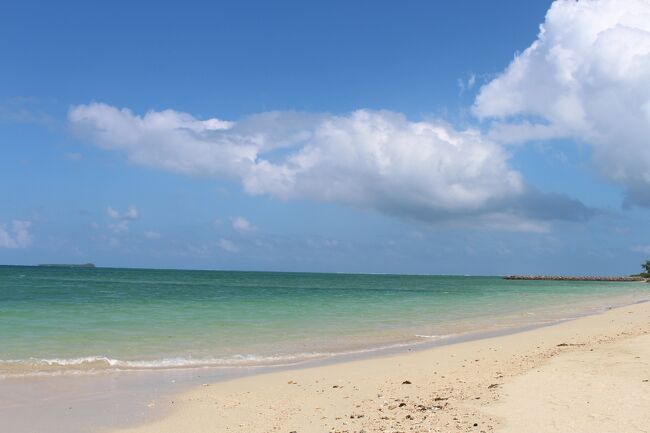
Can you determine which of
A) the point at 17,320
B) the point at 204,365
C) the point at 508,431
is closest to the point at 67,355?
the point at 204,365

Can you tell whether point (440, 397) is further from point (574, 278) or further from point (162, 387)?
point (574, 278)

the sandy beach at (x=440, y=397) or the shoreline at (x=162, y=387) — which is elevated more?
the sandy beach at (x=440, y=397)

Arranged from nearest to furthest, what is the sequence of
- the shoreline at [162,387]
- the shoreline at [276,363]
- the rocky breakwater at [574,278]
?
1. the shoreline at [162,387]
2. the shoreline at [276,363]
3. the rocky breakwater at [574,278]

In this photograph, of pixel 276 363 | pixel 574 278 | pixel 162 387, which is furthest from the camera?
pixel 574 278

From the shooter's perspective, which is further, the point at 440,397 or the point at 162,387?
the point at 162,387

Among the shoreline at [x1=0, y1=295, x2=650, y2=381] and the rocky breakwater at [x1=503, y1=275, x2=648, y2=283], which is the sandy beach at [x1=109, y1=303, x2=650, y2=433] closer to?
the shoreline at [x1=0, y1=295, x2=650, y2=381]

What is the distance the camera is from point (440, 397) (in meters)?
9.04

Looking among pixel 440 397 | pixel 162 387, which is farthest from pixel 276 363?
pixel 440 397

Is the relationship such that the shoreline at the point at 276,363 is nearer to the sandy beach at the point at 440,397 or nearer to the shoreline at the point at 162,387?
the shoreline at the point at 162,387

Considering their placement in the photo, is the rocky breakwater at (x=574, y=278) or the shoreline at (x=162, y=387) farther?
the rocky breakwater at (x=574, y=278)

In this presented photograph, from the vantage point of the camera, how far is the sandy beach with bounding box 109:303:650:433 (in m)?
7.31

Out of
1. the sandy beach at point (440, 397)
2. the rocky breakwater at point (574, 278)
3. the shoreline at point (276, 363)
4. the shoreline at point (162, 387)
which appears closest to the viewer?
the sandy beach at point (440, 397)

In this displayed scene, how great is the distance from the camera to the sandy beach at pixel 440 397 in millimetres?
7312

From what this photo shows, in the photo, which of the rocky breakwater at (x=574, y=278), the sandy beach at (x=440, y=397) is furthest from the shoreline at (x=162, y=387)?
the rocky breakwater at (x=574, y=278)
